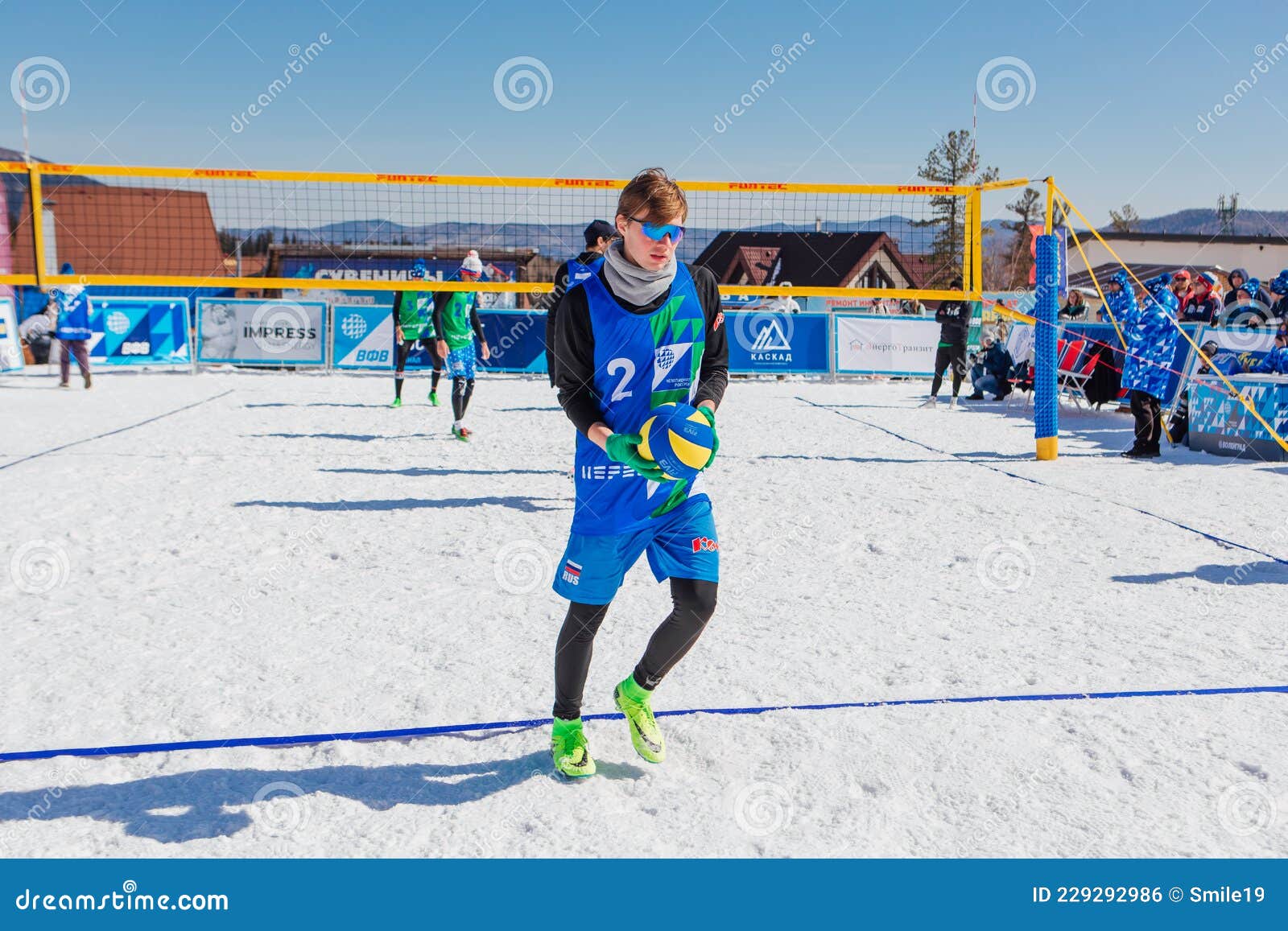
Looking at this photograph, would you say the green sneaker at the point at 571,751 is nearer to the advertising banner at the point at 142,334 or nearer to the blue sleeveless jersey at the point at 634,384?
the blue sleeveless jersey at the point at 634,384

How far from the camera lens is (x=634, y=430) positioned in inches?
109

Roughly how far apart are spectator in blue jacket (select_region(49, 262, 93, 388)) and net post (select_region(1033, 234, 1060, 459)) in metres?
11.9

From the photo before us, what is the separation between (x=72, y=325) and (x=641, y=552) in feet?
45.9

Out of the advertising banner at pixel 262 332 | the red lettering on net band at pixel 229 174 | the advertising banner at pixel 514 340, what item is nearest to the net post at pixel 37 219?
the red lettering on net band at pixel 229 174

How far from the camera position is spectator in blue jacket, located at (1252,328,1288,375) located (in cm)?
1048

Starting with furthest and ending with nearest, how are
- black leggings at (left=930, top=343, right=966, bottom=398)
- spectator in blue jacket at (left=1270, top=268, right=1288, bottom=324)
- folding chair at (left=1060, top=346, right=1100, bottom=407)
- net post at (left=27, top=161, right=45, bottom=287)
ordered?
black leggings at (left=930, top=343, right=966, bottom=398) < folding chair at (left=1060, top=346, right=1100, bottom=407) < spectator in blue jacket at (left=1270, top=268, right=1288, bottom=324) < net post at (left=27, top=161, right=45, bottom=287)

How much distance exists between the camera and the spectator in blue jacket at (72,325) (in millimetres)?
13875

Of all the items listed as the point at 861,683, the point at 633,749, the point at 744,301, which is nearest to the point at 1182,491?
the point at 861,683

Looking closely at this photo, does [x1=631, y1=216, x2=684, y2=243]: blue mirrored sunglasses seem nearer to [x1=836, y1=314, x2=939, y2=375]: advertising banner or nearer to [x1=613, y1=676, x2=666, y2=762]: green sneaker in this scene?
[x1=613, y1=676, x2=666, y2=762]: green sneaker

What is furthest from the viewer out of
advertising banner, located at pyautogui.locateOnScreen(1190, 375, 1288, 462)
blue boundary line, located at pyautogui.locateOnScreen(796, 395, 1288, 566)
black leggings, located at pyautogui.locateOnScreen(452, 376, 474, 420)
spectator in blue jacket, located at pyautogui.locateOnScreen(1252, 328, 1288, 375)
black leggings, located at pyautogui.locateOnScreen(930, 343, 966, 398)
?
black leggings, located at pyautogui.locateOnScreen(930, 343, 966, 398)

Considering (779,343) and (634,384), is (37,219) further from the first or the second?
(779,343)

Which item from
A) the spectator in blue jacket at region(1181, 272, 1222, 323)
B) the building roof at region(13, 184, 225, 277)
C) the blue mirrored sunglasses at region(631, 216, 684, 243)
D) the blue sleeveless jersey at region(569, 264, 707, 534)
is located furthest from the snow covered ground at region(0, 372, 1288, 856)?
the building roof at region(13, 184, 225, 277)

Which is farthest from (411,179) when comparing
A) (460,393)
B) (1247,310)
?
(1247,310)

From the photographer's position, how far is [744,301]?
2703cm
